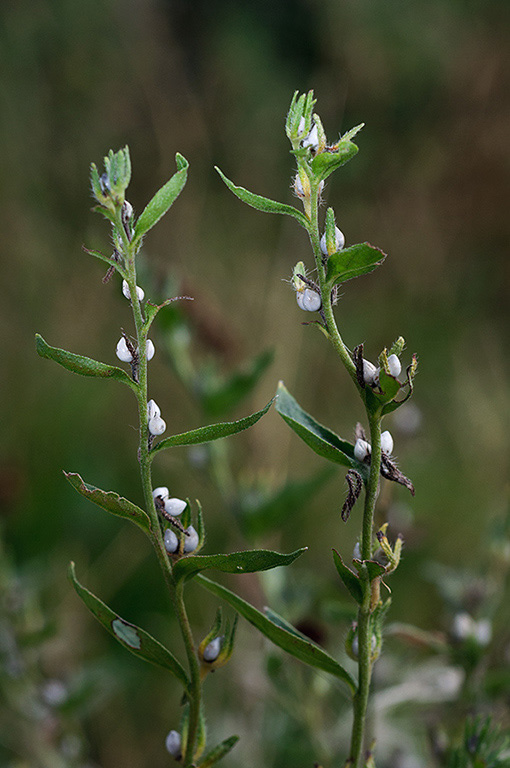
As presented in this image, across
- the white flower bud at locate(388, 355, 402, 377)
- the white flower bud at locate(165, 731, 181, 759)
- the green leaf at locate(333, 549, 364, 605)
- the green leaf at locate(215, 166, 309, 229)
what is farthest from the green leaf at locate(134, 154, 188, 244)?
the white flower bud at locate(165, 731, 181, 759)

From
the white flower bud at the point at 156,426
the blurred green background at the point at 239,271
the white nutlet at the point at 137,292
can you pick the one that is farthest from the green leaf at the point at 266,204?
the blurred green background at the point at 239,271

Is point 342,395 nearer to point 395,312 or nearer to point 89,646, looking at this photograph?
point 395,312

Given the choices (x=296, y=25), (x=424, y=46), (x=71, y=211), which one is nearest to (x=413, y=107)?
(x=424, y=46)

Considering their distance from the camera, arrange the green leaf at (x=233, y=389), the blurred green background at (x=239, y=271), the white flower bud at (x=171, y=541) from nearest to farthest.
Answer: the white flower bud at (x=171, y=541) < the green leaf at (x=233, y=389) < the blurred green background at (x=239, y=271)

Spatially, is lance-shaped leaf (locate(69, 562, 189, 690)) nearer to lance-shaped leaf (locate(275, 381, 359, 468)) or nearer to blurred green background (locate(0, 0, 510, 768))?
lance-shaped leaf (locate(275, 381, 359, 468))

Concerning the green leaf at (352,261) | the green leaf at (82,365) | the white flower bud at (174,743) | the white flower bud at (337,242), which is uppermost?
the white flower bud at (337,242)

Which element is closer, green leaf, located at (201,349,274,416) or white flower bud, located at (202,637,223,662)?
white flower bud, located at (202,637,223,662)

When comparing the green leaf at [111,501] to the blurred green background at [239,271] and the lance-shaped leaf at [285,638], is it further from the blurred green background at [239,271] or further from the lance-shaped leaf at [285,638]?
the blurred green background at [239,271]
